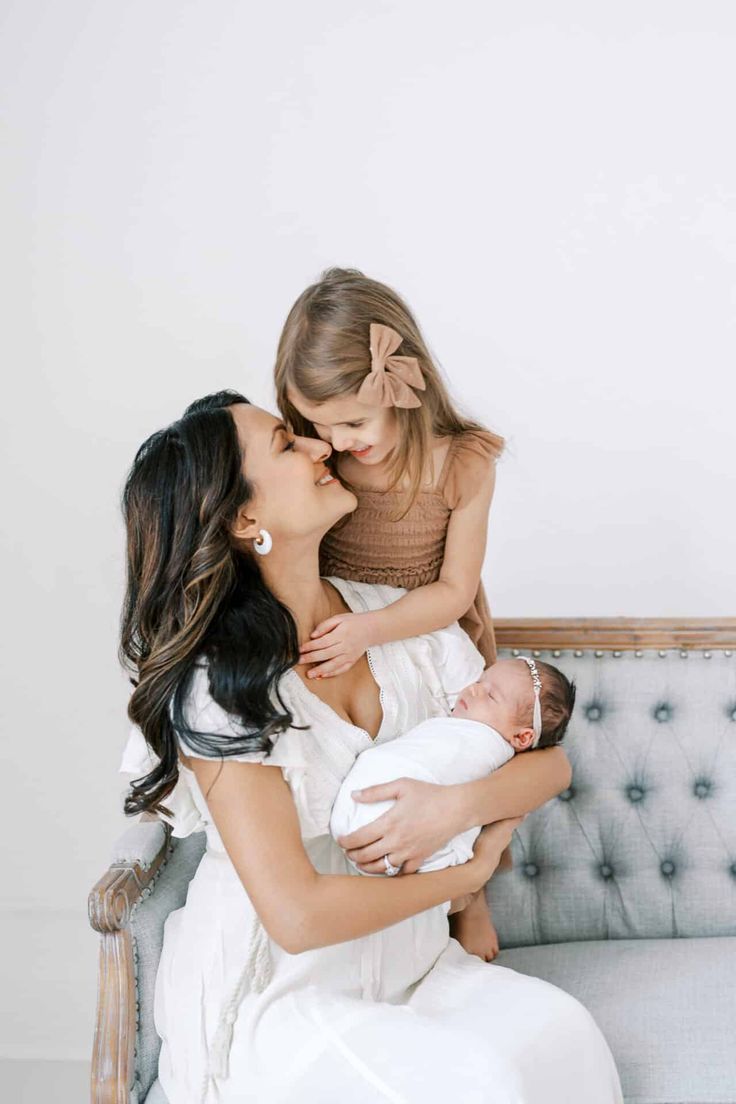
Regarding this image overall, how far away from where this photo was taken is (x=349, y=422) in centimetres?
195

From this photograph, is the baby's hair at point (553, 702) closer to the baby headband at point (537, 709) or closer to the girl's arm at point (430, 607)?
the baby headband at point (537, 709)

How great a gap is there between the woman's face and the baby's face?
1.28 feet

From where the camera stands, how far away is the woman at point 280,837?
5.19 ft

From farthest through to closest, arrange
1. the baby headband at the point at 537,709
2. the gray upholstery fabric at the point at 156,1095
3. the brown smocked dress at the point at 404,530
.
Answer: the brown smocked dress at the point at 404,530, the baby headband at the point at 537,709, the gray upholstery fabric at the point at 156,1095

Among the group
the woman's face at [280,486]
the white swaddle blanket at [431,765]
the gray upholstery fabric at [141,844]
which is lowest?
the gray upholstery fabric at [141,844]

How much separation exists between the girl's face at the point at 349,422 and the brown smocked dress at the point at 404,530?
0.14 metres

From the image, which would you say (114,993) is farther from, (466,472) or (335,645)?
(466,472)

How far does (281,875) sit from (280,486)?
571 mm

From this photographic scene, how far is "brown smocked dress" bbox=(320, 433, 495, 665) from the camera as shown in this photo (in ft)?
6.86

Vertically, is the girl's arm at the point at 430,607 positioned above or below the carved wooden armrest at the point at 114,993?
above

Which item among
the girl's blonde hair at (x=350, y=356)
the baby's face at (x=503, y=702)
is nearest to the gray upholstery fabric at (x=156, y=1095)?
the baby's face at (x=503, y=702)

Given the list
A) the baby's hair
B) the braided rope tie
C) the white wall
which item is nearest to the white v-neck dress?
the braided rope tie

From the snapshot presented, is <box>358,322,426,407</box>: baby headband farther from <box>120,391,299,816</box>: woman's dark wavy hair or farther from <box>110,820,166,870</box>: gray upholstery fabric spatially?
<box>110,820,166,870</box>: gray upholstery fabric

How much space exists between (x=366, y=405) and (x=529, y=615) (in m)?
1.12
